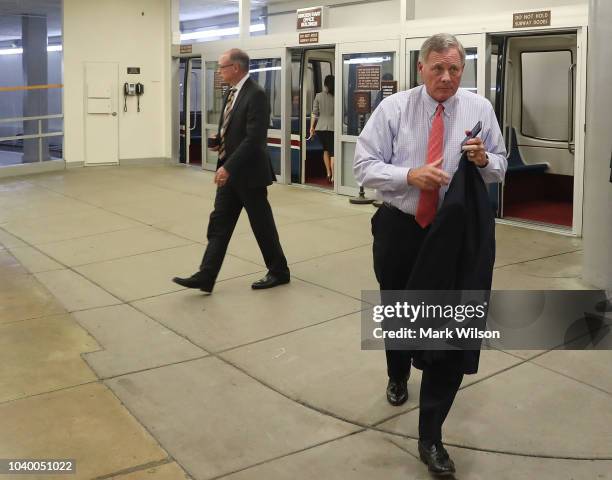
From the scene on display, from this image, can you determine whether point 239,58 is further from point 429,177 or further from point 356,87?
point 356,87

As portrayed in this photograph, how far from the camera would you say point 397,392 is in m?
3.76

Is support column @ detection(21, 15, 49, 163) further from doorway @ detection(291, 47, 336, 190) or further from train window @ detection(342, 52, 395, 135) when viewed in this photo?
train window @ detection(342, 52, 395, 135)

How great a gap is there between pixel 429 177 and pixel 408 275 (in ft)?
1.64

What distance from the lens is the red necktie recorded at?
3119 millimetres

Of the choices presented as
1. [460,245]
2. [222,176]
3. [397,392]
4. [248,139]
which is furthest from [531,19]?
[460,245]

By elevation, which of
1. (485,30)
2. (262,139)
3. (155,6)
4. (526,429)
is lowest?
(526,429)

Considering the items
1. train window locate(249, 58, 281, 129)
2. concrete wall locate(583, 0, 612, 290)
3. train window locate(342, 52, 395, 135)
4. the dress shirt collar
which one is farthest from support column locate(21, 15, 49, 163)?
the dress shirt collar

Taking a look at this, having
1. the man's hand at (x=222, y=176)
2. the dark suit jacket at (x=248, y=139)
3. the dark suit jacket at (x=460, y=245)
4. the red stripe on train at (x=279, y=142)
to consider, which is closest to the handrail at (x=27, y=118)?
the red stripe on train at (x=279, y=142)

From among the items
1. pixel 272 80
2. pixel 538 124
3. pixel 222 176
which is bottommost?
pixel 222 176

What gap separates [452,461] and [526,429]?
0.55 meters

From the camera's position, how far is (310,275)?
6.30m

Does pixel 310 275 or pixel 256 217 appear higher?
pixel 256 217

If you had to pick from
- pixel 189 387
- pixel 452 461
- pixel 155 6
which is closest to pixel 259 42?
pixel 155 6

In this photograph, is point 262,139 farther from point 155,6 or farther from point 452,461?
point 155,6
